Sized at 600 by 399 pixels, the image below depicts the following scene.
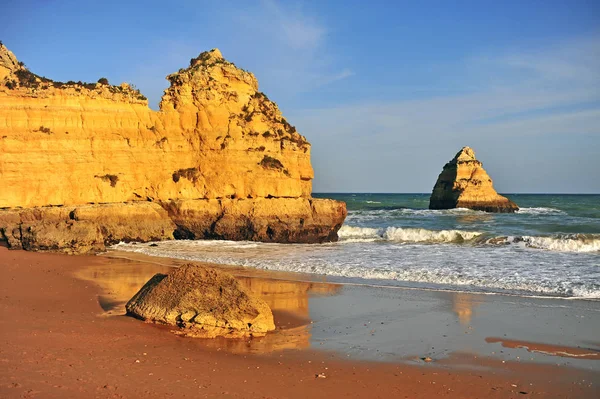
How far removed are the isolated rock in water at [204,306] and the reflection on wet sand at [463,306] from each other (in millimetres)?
3902

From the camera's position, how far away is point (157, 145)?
26109 millimetres

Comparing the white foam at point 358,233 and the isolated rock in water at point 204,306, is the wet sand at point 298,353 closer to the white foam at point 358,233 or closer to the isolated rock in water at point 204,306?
the isolated rock in water at point 204,306

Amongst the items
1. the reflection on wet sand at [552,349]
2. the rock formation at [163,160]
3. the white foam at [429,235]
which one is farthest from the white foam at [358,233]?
the reflection on wet sand at [552,349]

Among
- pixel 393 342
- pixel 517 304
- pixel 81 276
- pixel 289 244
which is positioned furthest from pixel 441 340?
pixel 289 244

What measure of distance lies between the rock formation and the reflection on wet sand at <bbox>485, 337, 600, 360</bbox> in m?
17.5

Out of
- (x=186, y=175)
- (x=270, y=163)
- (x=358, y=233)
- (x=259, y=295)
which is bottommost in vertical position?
(x=259, y=295)

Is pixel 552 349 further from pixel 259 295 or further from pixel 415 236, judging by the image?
pixel 415 236

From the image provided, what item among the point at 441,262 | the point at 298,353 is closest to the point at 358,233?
the point at 441,262

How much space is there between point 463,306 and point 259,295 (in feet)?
14.9

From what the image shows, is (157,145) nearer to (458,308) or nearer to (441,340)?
(458,308)

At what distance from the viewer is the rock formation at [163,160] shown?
23.1 m

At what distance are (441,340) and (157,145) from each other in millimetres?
20174

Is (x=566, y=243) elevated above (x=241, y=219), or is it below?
below

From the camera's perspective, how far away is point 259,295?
1259 cm
